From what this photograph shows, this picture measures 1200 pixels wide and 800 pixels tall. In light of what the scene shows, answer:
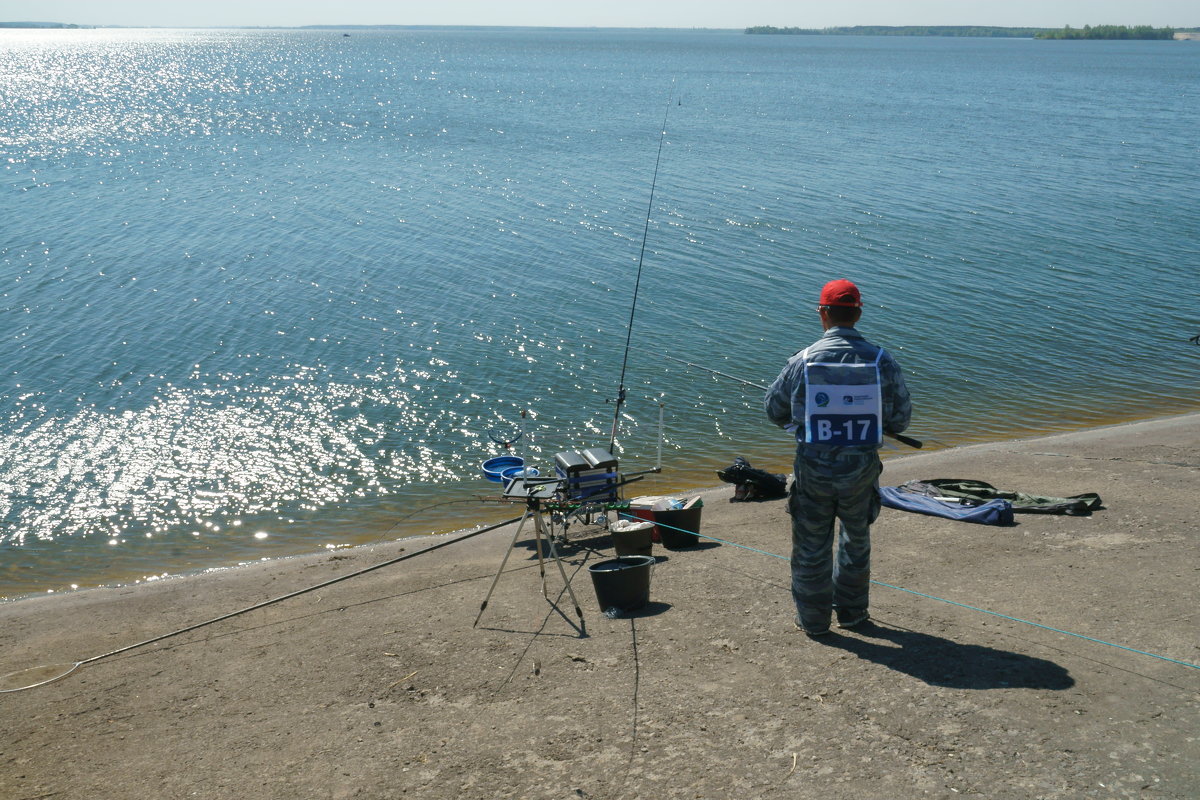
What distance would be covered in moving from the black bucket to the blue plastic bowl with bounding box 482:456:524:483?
2.99 meters

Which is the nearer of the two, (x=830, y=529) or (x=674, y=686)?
(x=674, y=686)

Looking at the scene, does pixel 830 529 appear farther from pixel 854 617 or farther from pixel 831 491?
pixel 854 617

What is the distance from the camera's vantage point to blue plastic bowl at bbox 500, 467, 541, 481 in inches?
340

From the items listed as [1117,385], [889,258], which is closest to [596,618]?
[1117,385]

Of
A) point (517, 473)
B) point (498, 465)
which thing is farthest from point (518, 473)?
point (498, 465)

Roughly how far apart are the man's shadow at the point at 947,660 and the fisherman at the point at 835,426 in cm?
38

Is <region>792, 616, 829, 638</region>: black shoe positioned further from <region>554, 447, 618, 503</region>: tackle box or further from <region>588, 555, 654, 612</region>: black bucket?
<region>554, 447, 618, 503</region>: tackle box

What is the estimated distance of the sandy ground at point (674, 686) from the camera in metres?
4.73

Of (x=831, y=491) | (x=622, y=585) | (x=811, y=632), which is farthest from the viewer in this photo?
(x=622, y=585)

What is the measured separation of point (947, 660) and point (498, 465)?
17.6 feet

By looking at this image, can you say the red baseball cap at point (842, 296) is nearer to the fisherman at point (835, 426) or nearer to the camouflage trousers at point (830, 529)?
the fisherman at point (835, 426)

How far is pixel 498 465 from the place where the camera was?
10023 mm

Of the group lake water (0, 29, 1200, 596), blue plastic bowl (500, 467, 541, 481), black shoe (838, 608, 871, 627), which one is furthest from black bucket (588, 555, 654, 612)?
lake water (0, 29, 1200, 596)

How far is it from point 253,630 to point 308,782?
2.64 meters
